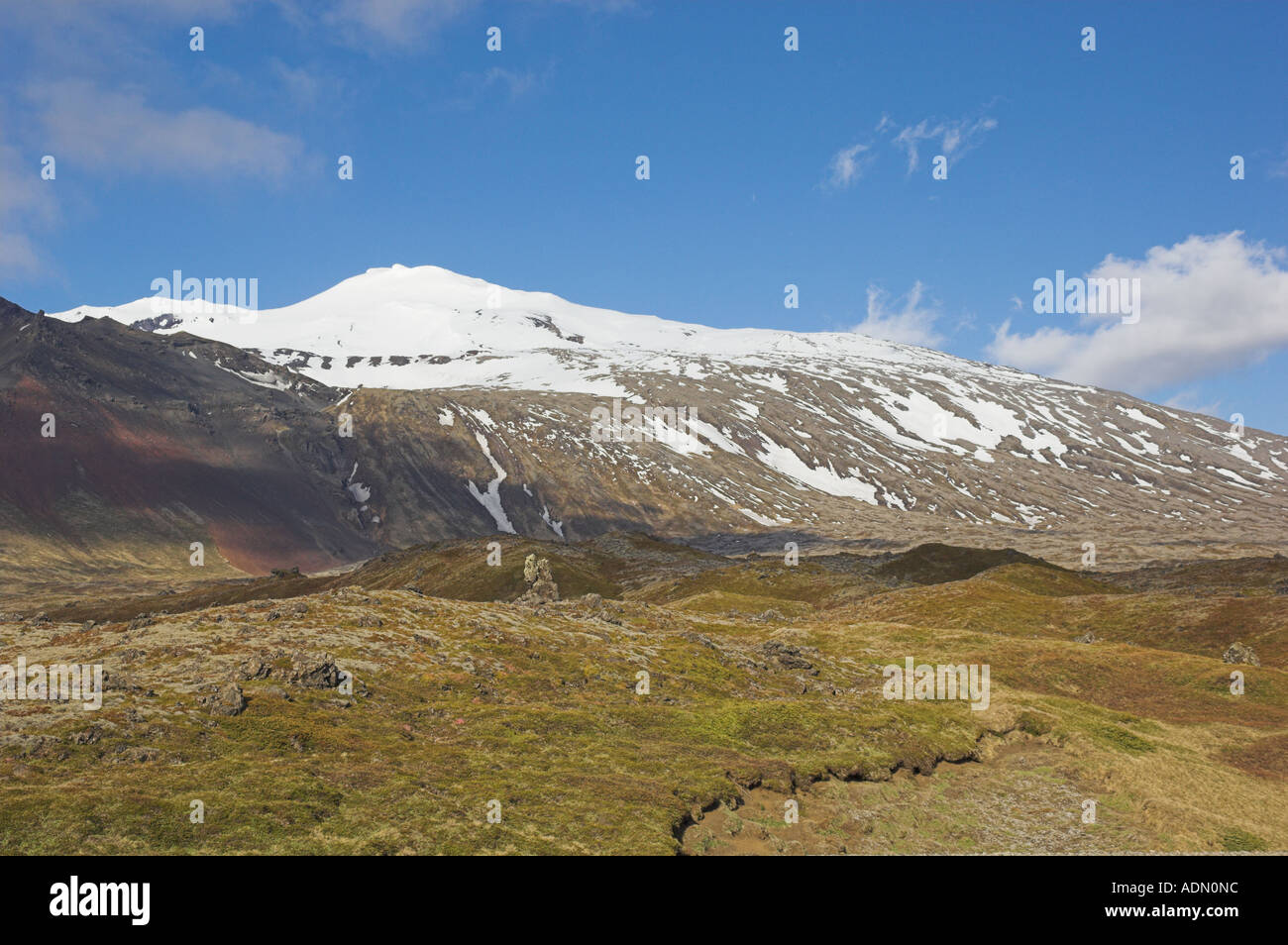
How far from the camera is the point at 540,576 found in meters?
128

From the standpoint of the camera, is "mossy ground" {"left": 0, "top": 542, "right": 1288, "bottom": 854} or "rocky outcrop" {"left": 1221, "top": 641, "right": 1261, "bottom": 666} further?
"rocky outcrop" {"left": 1221, "top": 641, "right": 1261, "bottom": 666}

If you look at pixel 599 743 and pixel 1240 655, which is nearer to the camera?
pixel 599 743

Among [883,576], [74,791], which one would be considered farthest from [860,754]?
[883,576]

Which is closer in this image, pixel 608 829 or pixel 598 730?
pixel 608 829

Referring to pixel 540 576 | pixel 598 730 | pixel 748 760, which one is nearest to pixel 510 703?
pixel 598 730

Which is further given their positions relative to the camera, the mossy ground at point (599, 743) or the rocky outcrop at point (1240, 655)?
the rocky outcrop at point (1240, 655)

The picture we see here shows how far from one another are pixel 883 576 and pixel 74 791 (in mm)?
137697

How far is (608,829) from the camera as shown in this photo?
3428 cm

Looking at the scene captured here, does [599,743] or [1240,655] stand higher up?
[599,743]
